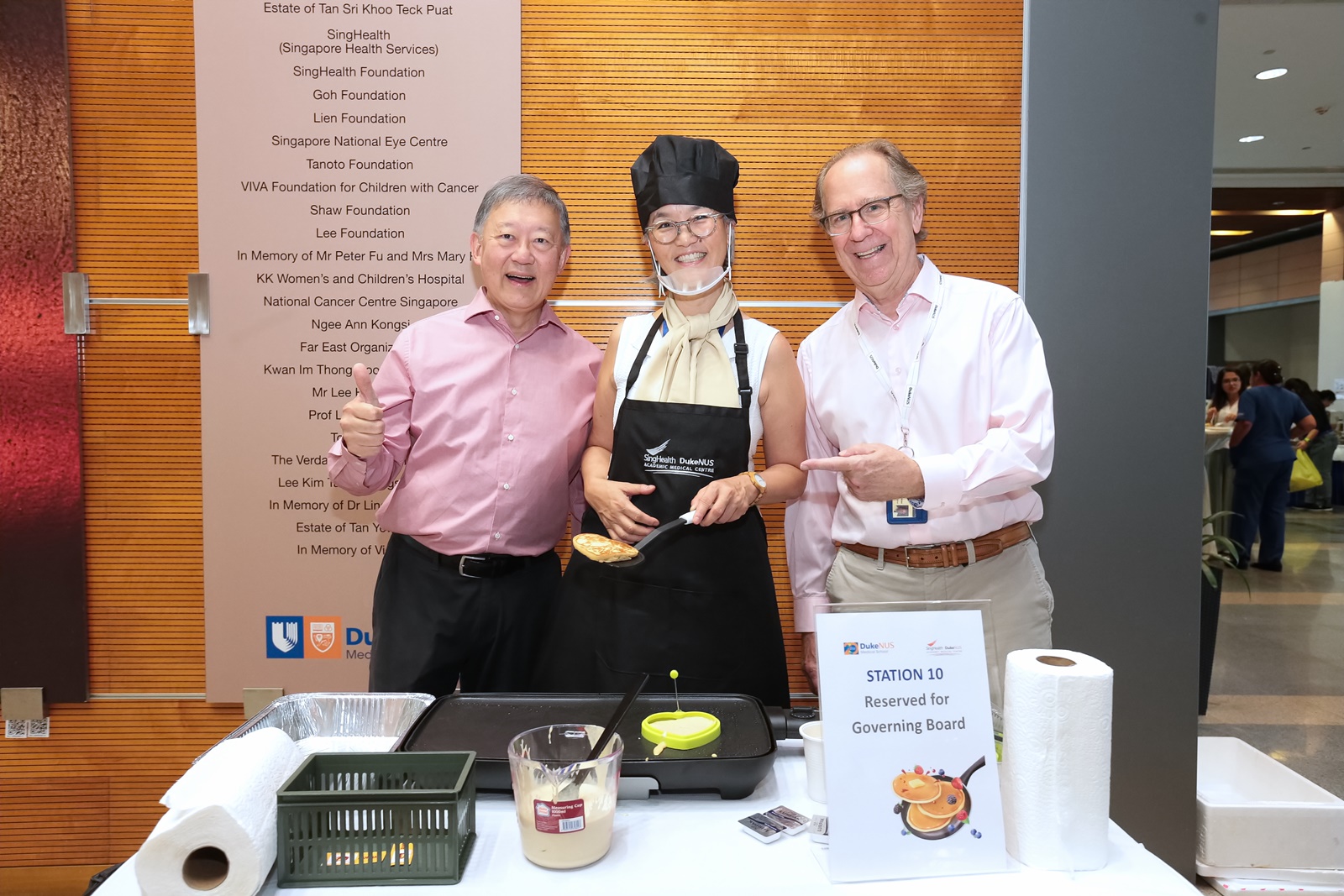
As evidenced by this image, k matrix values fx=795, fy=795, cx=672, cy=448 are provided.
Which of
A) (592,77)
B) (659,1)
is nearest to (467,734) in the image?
(592,77)

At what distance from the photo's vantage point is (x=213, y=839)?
A: 0.91 metres

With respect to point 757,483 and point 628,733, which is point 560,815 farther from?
point 757,483

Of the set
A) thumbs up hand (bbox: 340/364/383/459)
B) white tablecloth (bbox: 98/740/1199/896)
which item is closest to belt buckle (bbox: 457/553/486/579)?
thumbs up hand (bbox: 340/364/383/459)

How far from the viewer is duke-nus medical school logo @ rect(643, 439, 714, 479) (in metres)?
1.91

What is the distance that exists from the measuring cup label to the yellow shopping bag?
850 cm

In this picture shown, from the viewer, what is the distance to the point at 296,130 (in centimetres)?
262

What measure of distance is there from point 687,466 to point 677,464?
0.08ft

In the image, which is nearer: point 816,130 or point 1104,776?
point 1104,776

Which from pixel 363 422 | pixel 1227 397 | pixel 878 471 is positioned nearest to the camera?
pixel 878 471

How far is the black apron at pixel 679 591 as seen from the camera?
185 cm

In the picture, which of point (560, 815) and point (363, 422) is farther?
point (363, 422)

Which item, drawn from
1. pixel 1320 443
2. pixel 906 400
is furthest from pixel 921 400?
pixel 1320 443

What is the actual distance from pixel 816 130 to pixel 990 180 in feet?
2.00

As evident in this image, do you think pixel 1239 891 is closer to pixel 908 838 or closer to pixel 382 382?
pixel 908 838
